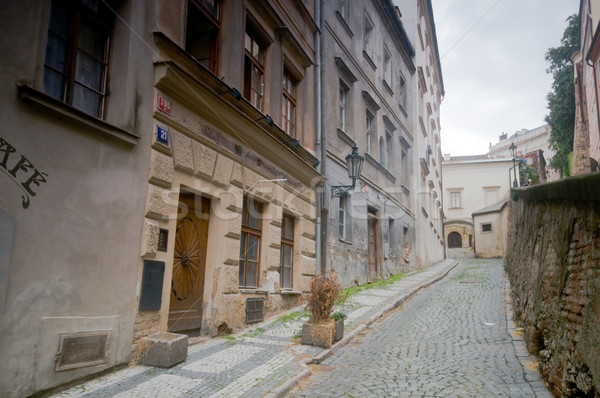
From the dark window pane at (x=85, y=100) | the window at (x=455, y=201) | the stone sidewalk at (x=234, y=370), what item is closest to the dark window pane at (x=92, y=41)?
the dark window pane at (x=85, y=100)

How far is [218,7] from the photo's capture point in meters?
8.27

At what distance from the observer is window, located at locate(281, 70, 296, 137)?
10.7 metres

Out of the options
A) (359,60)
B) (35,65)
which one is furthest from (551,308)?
(359,60)

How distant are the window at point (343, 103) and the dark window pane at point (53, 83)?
9.45 m

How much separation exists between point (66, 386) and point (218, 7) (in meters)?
6.47

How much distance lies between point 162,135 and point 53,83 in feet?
4.88

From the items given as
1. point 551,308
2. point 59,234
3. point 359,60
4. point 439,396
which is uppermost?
point 359,60

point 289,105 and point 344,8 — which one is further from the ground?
point 344,8

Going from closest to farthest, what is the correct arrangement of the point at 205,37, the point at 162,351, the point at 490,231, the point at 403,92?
the point at 162,351 < the point at 205,37 < the point at 403,92 < the point at 490,231

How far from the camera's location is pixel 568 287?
4.55 m

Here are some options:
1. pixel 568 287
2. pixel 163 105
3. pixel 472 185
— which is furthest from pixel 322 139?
pixel 472 185

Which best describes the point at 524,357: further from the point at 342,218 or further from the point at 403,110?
the point at 403,110

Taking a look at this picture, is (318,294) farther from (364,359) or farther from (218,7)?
(218,7)

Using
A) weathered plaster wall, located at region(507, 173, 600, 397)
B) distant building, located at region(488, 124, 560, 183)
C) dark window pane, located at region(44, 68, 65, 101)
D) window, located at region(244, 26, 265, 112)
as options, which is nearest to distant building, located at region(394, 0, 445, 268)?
window, located at region(244, 26, 265, 112)
